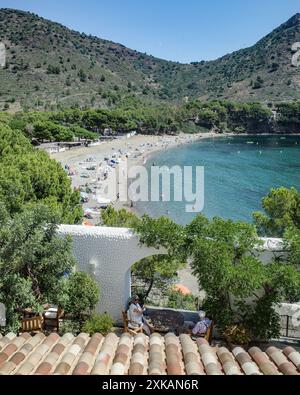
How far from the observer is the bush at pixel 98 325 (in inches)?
400

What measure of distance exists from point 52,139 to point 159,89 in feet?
352

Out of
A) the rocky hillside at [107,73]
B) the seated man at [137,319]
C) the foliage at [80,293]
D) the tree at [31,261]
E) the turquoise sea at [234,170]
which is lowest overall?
the turquoise sea at [234,170]

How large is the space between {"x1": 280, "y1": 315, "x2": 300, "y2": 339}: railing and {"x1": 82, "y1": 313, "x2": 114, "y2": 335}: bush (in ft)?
14.3

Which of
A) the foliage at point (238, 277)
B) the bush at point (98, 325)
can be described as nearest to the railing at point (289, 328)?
the foliage at point (238, 277)

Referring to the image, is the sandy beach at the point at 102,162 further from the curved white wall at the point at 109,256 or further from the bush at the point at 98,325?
the bush at the point at 98,325

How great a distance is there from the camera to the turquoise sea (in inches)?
1652

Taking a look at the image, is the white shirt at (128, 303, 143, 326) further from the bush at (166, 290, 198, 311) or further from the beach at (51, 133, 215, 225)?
the beach at (51, 133, 215, 225)

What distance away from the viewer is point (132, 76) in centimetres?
17088

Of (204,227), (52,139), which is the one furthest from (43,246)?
(52,139)

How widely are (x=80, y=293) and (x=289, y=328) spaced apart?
5.34 meters

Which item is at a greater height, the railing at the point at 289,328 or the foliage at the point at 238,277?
the foliage at the point at 238,277

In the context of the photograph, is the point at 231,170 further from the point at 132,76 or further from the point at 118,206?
the point at 132,76

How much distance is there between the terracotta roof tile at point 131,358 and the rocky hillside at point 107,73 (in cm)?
10409

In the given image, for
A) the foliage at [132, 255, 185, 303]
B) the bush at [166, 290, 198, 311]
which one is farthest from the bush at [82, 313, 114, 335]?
the bush at [166, 290, 198, 311]
